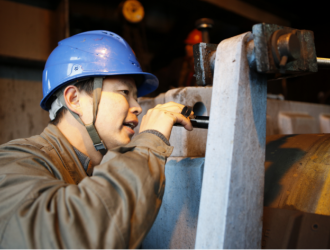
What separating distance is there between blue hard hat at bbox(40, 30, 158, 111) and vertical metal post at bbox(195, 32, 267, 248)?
0.68m

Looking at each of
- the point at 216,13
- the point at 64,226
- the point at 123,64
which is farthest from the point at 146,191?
the point at 216,13

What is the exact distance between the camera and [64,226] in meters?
0.76

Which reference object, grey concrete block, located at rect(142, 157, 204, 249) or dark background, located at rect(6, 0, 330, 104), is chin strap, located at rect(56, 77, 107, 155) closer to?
grey concrete block, located at rect(142, 157, 204, 249)

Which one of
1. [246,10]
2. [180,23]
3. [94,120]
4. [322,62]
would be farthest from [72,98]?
[180,23]

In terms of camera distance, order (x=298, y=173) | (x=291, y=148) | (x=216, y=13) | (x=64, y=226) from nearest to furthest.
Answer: (x=64, y=226)
(x=298, y=173)
(x=291, y=148)
(x=216, y=13)

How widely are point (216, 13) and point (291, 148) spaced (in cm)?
407

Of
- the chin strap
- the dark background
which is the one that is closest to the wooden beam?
the dark background

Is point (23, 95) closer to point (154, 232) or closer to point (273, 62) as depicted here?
point (154, 232)

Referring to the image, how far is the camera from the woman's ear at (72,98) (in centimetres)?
138

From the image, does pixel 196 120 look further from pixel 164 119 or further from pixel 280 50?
pixel 280 50

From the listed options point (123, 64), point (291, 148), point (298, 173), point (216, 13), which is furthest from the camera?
point (216, 13)

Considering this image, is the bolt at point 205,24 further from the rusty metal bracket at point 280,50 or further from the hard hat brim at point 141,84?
the rusty metal bracket at point 280,50

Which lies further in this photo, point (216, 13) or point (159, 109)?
point (216, 13)

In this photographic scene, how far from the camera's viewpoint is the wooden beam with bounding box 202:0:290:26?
441 cm
